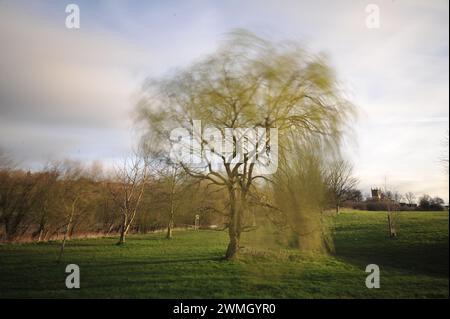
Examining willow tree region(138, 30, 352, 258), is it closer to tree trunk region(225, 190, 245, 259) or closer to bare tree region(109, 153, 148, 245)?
tree trunk region(225, 190, 245, 259)

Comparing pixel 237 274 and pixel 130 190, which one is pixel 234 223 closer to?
pixel 237 274

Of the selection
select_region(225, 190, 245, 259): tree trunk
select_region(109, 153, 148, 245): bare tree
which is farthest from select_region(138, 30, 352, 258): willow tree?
select_region(109, 153, 148, 245): bare tree

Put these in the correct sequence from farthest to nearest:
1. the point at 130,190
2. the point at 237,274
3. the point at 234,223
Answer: the point at 130,190 < the point at 234,223 < the point at 237,274

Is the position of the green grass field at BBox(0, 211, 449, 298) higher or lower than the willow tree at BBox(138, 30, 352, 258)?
lower

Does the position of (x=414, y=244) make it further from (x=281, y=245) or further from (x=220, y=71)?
(x=220, y=71)

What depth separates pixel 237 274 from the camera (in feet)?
30.6

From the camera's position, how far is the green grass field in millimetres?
7695

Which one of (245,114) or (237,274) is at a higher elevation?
(245,114)

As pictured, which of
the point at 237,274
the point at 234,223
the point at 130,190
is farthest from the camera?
the point at 130,190

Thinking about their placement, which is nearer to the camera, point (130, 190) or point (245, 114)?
point (245, 114)

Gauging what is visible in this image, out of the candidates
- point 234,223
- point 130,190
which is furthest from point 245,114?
point 130,190

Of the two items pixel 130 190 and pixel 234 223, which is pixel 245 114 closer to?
pixel 234 223

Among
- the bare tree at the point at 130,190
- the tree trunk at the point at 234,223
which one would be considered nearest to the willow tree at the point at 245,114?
the tree trunk at the point at 234,223
